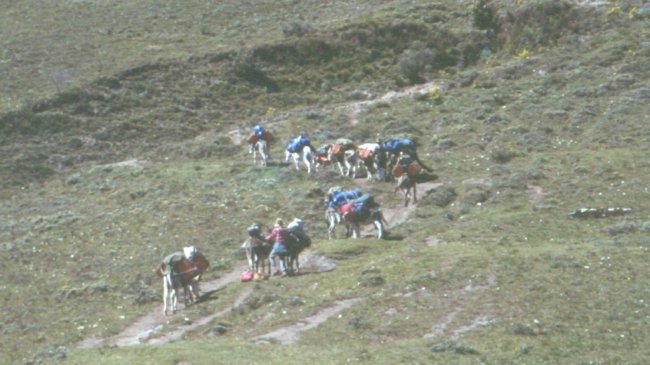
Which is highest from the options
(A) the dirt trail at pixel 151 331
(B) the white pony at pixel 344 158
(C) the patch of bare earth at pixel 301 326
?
(C) the patch of bare earth at pixel 301 326

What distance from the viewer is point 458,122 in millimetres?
57688

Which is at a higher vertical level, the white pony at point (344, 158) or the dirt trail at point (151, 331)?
the dirt trail at point (151, 331)

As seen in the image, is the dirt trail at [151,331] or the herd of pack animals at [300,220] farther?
the herd of pack animals at [300,220]

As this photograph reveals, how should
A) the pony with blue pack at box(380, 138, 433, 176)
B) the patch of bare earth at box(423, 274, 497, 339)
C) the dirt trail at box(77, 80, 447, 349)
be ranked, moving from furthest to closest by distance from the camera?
the pony with blue pack at box(380, 138, 433, 176) < the dirt trail at box(77, 80, 447, 349) < the patch of bare earth at box(423, 274, 497, 339)

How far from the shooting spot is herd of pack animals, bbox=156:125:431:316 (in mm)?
34031

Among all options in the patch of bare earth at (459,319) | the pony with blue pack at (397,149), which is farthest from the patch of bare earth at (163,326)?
the pony with blue pack at (397,149)

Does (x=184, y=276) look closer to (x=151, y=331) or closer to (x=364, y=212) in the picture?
(x=151, y=331)

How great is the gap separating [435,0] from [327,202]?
50411 mm

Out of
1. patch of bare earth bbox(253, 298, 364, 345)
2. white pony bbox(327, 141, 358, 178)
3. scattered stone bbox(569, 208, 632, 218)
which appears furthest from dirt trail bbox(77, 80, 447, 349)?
white pony bbox(327, 141, 358, 178)

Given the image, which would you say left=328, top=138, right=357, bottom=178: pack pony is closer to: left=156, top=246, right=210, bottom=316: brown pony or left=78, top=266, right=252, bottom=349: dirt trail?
left=156, top=246, right=210, bottom=316: brown pony

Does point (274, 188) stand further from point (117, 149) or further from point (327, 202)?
point (117, 149)

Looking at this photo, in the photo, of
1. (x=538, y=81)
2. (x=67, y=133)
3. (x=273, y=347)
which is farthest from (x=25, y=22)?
(x=273, y=347)

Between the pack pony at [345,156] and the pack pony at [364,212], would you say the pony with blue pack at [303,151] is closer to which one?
the pack pony at [345,156]

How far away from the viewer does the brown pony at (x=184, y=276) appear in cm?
3353
